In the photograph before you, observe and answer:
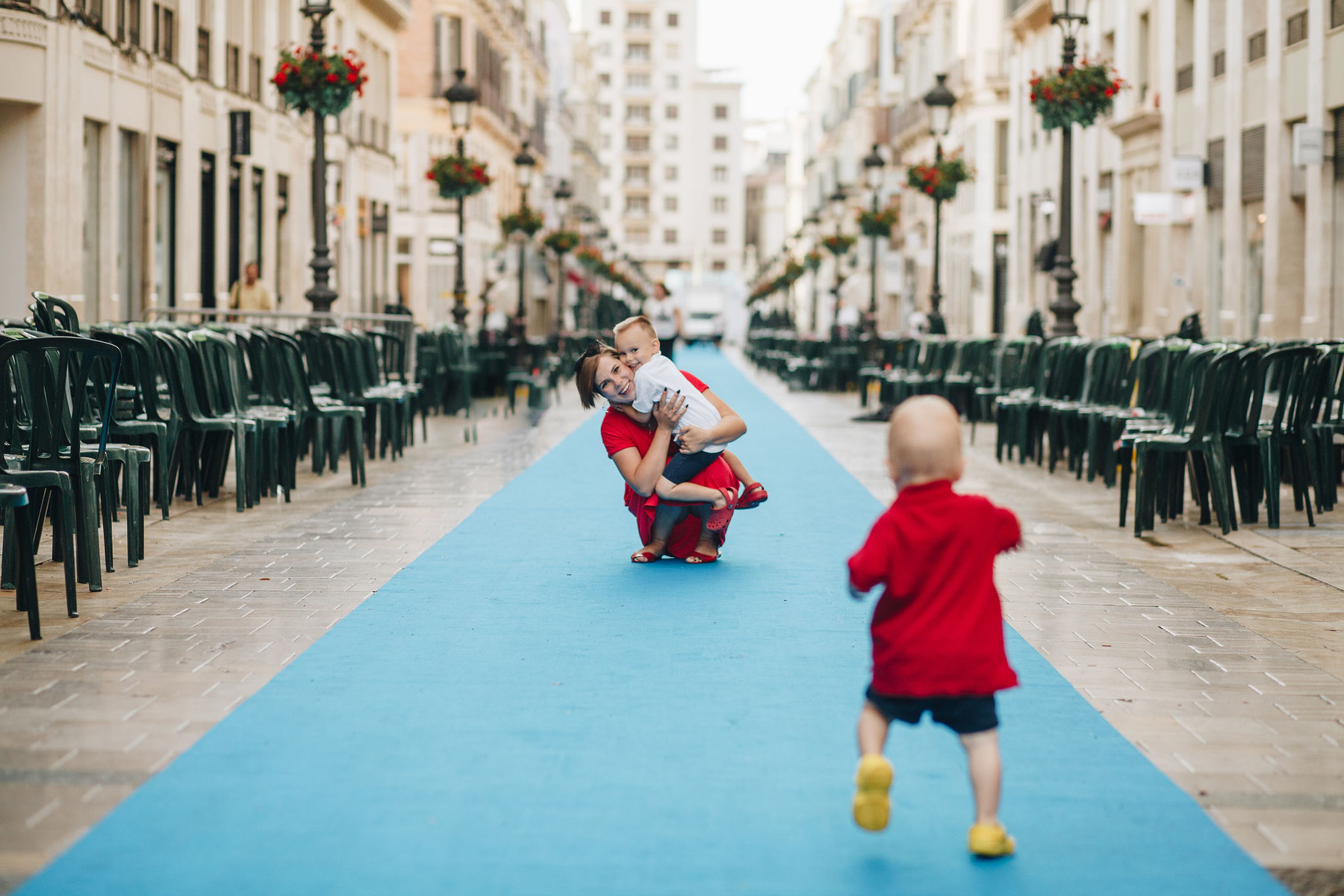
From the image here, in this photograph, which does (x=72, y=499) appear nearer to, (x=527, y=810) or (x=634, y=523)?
A: (x=527, y=810)

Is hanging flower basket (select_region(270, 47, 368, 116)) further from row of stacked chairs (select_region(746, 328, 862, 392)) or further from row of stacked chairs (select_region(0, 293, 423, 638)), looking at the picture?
row of stacked chairs (select_region(746, 328, 862, 392))

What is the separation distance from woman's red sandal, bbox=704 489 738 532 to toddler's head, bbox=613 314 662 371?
87 cm

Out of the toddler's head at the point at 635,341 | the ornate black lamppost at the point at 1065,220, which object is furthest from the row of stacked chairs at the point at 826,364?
the toddler's head at the point at 635,341

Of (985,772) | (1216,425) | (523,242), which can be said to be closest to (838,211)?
(523,242)

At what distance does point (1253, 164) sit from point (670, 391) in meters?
21.9

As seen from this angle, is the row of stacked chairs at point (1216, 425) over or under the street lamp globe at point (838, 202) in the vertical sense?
under

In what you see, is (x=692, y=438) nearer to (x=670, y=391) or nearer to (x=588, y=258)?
(x=670, y=391)

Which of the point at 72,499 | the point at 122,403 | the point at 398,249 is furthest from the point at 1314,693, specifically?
the point at 398,249

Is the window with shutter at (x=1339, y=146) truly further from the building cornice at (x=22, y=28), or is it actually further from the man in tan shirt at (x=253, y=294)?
the building cornice at (x=22, y=28)

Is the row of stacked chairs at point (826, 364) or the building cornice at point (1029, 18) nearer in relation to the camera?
the row of stacked chairs at point (826, 364)

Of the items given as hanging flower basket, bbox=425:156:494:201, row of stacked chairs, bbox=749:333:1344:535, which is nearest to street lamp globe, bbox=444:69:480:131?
hanging flower basket, bbox=425:156:494:201

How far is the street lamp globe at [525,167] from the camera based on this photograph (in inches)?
1321

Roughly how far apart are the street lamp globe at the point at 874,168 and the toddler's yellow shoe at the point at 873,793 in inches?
1176

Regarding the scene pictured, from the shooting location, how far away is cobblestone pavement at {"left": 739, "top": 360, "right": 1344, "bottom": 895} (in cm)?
495
